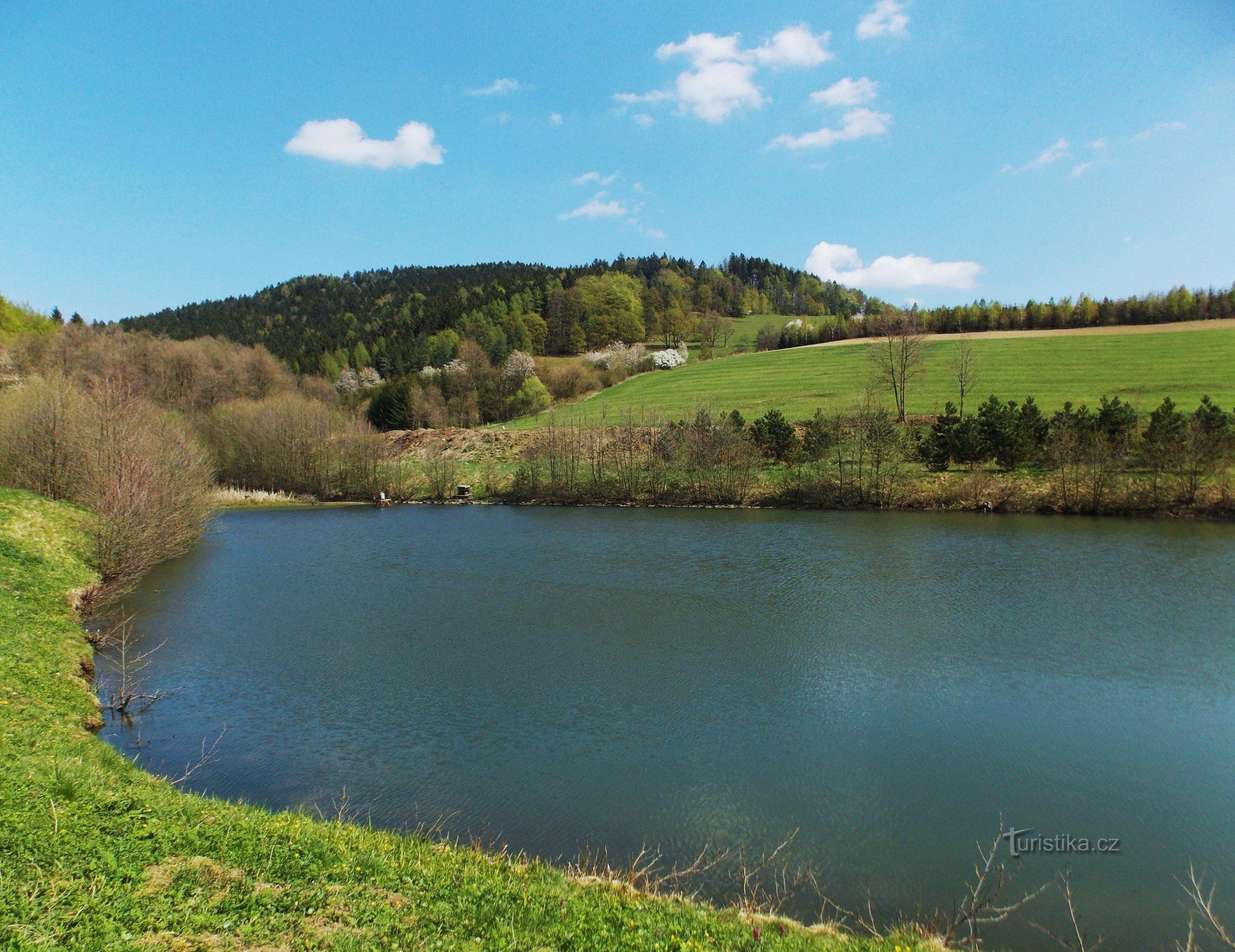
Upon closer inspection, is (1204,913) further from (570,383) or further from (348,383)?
(348,383)

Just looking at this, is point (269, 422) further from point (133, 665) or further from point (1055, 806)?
point (1055, 806)

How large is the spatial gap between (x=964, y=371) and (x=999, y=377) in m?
5.93

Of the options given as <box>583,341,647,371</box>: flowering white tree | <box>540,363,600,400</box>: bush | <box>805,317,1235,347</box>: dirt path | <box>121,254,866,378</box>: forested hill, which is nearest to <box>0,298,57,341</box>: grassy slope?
<box>121,254,866,378</box>: forested hill

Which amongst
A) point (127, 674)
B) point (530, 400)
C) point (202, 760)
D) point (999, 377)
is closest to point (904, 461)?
point (999, 377)

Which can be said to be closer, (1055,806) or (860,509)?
(1055,806)

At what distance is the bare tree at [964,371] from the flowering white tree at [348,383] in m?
63.2

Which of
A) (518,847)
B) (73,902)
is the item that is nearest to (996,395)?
(518,847)

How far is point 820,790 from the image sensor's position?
9.61 m

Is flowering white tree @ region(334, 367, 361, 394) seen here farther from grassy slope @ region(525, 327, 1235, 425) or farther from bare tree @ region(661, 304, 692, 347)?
bare tree @ region(661, 304, 692, 347)

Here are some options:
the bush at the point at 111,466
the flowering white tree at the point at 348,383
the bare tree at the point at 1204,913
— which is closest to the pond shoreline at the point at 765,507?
the bush at the point at 111,466

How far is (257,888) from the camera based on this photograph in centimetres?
564

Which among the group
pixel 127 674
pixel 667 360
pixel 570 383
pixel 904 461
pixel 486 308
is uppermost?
pixel 486 308

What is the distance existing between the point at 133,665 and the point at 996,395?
49239 millimetres

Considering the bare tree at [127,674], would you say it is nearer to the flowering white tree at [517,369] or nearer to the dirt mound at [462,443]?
the dirt mound at [462,443]
